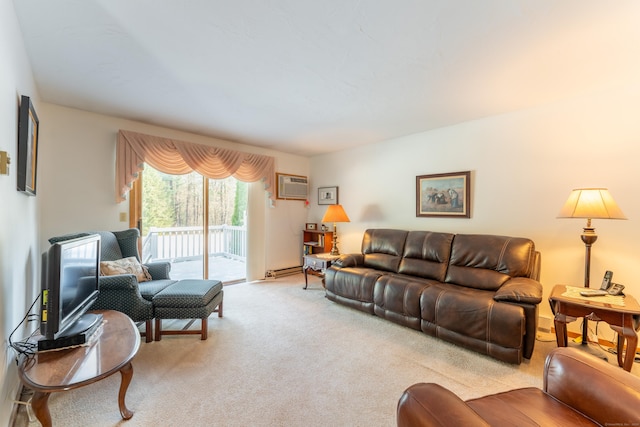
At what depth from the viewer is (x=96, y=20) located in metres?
1.64

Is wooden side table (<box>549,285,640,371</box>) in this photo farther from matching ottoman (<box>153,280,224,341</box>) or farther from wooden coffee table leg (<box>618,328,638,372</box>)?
matching ottoman (<box>153,280,224,341</box>)

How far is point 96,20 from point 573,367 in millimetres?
3074

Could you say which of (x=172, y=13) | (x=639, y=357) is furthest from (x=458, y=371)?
(x=172, y=13)

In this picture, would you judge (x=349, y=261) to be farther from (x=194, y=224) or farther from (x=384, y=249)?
(x=194, y=224)

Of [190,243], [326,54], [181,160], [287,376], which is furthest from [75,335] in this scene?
[190,243]

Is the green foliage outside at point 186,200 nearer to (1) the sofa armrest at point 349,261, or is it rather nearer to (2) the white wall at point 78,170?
(2) the white wall at point 78,170

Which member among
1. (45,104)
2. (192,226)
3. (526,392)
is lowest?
(526,392)

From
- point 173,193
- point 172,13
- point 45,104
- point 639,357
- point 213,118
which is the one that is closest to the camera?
point 172,13

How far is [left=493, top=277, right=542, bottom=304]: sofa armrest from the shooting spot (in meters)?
2.12

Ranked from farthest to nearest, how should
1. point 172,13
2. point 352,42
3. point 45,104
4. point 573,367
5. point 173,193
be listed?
point 173,193 → point 45,104 → point 352,42 → point 172,13 → point 573,367

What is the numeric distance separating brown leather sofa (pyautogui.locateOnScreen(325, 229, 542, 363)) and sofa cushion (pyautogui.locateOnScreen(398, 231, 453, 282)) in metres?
0.01

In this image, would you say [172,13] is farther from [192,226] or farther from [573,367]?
[192,226]

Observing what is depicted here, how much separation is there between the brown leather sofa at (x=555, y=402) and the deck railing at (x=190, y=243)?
3.87m

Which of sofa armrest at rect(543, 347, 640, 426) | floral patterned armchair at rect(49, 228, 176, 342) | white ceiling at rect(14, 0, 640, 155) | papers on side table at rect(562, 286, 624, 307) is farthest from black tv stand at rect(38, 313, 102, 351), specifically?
papers on side table at rect(562, 286, 624, 307)
